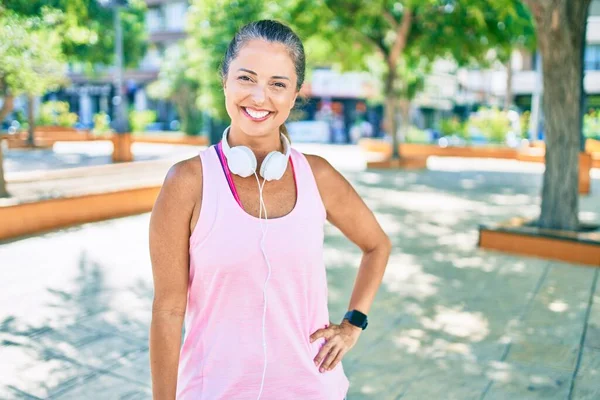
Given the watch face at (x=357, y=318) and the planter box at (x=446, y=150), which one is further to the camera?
the planter box at (x=446, y=150)

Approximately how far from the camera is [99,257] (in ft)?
22.2

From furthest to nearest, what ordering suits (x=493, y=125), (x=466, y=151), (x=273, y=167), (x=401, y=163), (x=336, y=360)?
(x=493, y=125)
(x=466, y=151)
(x=401, y=163)
(x=336, y=360)
(x=273, y=167)

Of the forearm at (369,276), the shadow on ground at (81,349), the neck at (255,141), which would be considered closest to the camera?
the neck at (255,141)

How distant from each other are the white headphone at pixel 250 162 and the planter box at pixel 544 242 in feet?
20.1

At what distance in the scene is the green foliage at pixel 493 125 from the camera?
76.6ft

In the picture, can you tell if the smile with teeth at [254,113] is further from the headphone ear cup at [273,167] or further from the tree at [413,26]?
the tree at [413,26]

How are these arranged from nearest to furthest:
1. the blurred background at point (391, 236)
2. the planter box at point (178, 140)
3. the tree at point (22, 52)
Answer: the blurred background at point (391, 236), the tree at point (22, 52), the planter box at point (178, 140)

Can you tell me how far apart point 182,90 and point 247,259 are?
29.5m

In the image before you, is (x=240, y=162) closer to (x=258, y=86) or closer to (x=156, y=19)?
(x=258, y=86)

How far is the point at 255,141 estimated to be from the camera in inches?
67.6

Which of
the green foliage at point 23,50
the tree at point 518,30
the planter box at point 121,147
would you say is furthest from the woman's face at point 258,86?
the planter box at point 121,147

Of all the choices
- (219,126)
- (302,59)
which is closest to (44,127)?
(219,126)

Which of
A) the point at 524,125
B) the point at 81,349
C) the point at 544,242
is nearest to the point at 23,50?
the point at 81,349

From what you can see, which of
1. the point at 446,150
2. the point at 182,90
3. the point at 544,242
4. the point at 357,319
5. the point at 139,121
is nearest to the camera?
the point at 357,319
